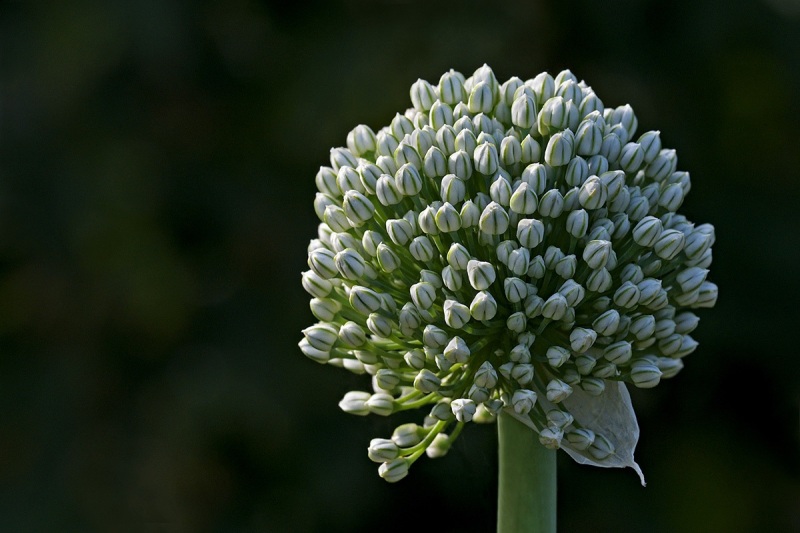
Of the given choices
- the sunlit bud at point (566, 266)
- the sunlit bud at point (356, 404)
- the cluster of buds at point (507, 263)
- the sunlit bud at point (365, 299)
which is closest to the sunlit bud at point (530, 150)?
the cluster of buds at point (507, 263)

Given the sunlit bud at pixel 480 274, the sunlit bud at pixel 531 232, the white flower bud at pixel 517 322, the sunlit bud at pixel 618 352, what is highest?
Result: the sunlit bud at pixel 531 232

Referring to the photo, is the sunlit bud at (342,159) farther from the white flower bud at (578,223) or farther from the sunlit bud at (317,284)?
the white flower bud at (578,223)

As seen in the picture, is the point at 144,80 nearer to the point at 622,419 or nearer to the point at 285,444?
the point at 285,444

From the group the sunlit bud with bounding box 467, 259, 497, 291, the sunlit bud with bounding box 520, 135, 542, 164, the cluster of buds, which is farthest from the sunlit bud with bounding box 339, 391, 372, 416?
the sunlit bud with bounding box 520, 135, 542, 164

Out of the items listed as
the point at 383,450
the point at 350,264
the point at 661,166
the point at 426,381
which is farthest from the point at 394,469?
the point at 661,166

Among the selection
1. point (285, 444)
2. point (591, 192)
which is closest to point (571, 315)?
point (591, 192)

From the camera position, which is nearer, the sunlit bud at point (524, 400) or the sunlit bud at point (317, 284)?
the sunlit bud at point (524, 400)

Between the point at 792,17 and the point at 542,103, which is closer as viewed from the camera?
the point at 542,103
